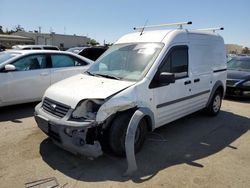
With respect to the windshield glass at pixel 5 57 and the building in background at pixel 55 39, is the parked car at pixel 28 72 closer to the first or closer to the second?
the windshield glass at pixel 5 57

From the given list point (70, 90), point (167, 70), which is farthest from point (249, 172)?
point (70, 90)

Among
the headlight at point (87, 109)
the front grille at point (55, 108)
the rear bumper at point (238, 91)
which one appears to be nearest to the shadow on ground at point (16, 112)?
the front grille at point (55, 108)

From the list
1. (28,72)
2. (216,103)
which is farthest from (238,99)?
(28,72)

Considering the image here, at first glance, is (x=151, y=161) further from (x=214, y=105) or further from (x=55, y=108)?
(x=214, y=105)

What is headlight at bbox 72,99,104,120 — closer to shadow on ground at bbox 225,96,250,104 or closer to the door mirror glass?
the door mirror glass

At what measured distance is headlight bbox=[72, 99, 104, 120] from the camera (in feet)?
12.1

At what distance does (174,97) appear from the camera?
4953 mm

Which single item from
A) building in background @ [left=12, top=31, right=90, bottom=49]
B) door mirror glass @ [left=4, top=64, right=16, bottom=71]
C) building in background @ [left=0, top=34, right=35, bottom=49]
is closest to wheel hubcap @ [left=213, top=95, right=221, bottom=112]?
door mirror glass @ [left=4, top=64, right=16, bottom=71]

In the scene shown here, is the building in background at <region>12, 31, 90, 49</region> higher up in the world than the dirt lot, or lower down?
higher up

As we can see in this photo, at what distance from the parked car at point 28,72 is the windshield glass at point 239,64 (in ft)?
22.1

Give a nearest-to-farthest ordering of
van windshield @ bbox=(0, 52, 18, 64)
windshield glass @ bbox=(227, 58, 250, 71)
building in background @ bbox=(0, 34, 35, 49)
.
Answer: van windshield @ bbox=(0, 52, 18, 64) → windshield glass @ bbox=(227, 58, 250, 71) → building in background @ bbox=(0, 34, 35, 49)

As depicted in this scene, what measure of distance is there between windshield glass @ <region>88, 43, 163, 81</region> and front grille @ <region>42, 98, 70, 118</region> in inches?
40.6

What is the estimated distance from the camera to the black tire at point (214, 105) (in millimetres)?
6586

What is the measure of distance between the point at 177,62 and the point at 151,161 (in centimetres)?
199
